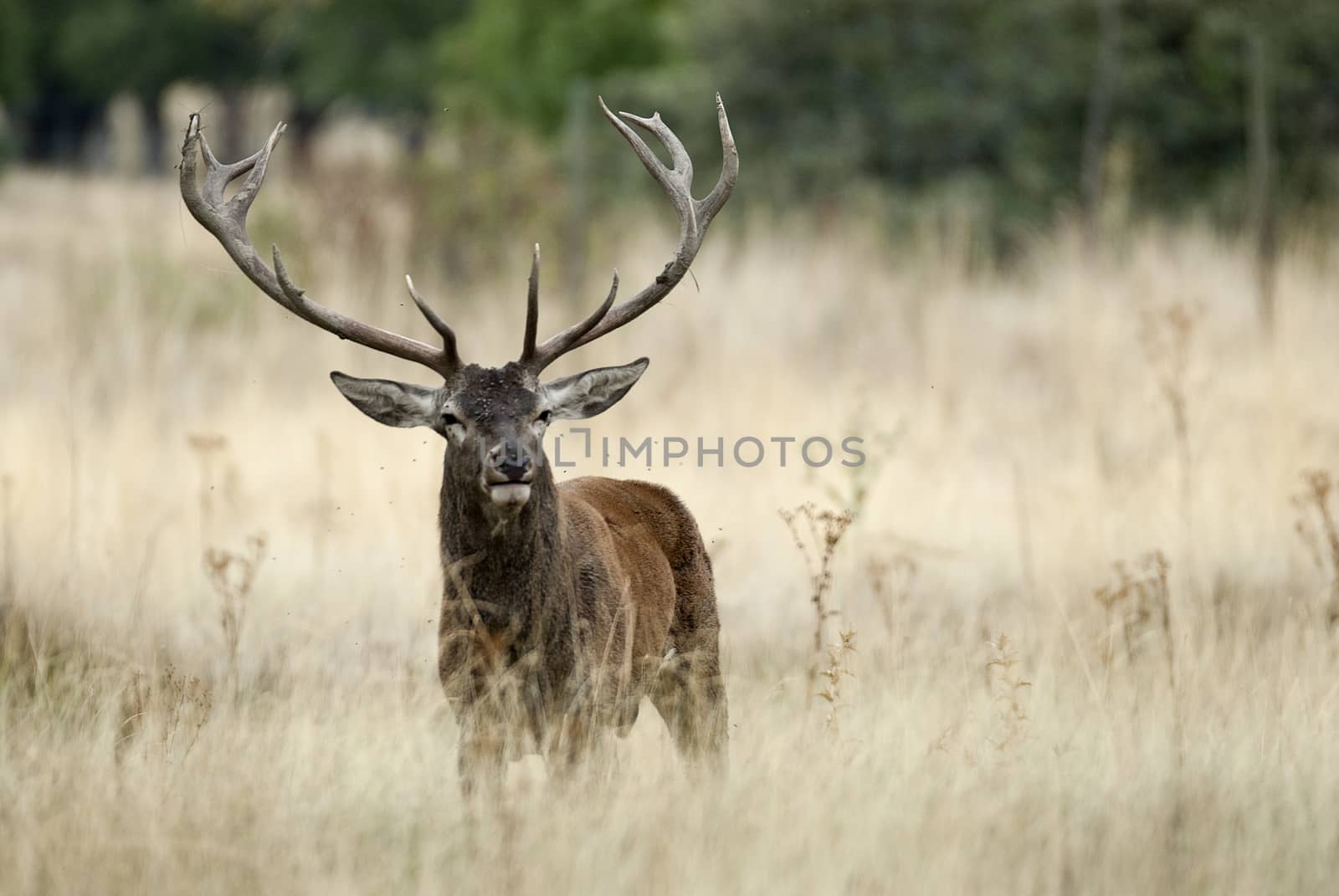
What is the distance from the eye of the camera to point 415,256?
13.1 metres

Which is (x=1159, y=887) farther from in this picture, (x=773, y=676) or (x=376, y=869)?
(x=773, y=676)

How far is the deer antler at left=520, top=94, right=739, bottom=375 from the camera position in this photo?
16.2 feet

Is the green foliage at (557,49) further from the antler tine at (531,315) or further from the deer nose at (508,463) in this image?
the deer nose at (508,463)

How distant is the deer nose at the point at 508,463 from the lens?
14.6 feet

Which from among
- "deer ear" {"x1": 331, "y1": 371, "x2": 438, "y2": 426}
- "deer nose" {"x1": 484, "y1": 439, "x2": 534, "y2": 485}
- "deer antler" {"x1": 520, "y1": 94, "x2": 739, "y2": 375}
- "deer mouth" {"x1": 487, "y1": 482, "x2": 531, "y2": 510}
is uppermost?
"deer antler" {"x1": 520, "y1": 94, "x2": 739, "y2": 375}

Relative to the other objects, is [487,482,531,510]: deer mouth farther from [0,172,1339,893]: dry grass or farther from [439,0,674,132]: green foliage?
[439,0,674,132]: green foliage

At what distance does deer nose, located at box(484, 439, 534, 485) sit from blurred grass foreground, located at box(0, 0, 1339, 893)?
2.59 feet

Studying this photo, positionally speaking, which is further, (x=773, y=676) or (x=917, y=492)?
(x=917, y=492)

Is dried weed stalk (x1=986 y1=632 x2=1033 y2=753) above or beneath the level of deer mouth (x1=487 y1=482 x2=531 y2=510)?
beneath

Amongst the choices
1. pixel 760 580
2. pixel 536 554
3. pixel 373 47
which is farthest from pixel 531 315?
pixel 373 47

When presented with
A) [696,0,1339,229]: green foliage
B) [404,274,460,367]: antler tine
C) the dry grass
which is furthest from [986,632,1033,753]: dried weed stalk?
[696,0,1339,229]: green foliage

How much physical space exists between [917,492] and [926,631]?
2.40m

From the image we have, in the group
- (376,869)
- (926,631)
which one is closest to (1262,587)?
(926,631)

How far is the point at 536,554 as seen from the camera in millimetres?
4719
